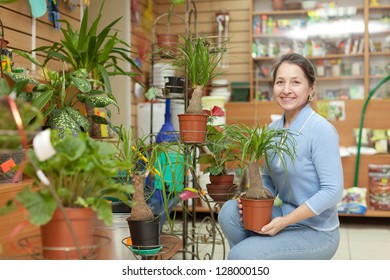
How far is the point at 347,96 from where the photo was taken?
19.0ft

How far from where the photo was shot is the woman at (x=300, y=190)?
1.90 metres

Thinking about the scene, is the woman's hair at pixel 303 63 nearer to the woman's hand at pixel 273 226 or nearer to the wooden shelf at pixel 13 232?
the woman's hand at pixel 273 226

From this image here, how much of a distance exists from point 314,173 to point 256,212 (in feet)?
1.13

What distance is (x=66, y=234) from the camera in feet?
3.68

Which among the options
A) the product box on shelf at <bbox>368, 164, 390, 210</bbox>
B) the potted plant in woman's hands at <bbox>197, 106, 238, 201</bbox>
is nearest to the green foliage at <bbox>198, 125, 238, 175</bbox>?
the potted plant in woman's hands at <bbox>197, 106, 238, 201</bbox>

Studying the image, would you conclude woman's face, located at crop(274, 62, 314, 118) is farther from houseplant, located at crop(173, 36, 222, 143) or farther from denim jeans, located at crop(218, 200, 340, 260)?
denim jeans, located at crop(218, 200, 340, 260)

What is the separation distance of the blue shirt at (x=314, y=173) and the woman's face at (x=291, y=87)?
0.19 ft

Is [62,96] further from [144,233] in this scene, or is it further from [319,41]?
[319,41]

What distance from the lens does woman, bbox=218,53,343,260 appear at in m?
1.90

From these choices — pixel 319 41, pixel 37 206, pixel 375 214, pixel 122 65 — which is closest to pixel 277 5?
pixel 319 41

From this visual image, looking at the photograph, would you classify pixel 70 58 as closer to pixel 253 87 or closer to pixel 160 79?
pixel 160 79

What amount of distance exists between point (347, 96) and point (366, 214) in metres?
1.77

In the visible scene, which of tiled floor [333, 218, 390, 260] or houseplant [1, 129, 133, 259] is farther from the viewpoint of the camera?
tiled floor [333, 218, 390, 260]

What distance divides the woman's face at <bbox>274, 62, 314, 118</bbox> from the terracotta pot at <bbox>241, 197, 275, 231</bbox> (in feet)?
1.62
